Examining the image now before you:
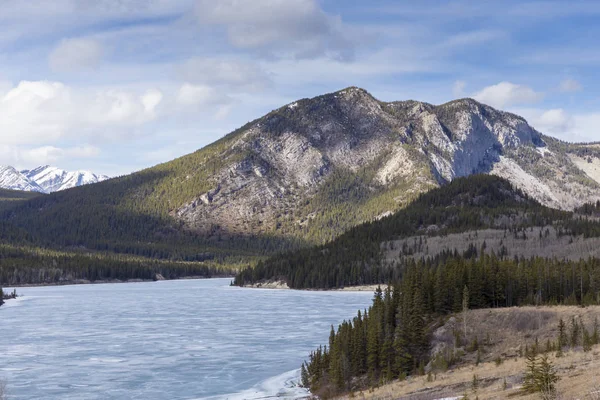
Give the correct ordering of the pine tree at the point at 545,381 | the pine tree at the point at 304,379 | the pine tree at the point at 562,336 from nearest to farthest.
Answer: the pine tree at the point at 545,381
the pine tree at the point at 562,336
the pine tree at the point at 304,379

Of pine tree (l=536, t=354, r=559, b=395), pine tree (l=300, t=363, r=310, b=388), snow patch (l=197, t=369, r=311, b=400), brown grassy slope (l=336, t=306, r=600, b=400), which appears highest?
pine tree (l=536, t=354, r=559, b=395)

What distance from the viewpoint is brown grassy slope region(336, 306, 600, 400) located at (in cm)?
4331

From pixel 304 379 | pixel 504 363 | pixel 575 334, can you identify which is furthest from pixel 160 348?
pixel 575 334

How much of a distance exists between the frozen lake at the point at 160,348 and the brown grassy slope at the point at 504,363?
14403 millimetres

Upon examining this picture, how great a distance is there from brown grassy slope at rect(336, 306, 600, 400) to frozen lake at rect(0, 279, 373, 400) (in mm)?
14403

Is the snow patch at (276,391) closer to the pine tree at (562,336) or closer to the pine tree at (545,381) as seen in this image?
the pine tree at (562,336)

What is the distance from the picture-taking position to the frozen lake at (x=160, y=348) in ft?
219

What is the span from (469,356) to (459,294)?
1403cm

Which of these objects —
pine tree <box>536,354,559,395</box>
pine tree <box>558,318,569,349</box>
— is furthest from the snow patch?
pine tree <box>536,354,559,395</box>

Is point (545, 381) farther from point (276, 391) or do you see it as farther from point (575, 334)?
point (276, 391)

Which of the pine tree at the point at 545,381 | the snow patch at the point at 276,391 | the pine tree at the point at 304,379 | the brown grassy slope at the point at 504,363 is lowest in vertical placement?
the snow patch at the point at 276,391

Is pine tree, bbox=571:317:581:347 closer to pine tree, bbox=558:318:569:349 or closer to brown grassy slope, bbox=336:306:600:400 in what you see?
pine tree, bbox=558:318:569:349

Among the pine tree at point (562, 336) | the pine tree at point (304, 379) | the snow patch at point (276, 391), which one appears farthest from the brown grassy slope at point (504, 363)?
the pine tree at point (304, 379)

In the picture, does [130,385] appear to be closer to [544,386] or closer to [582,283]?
[544,386]
